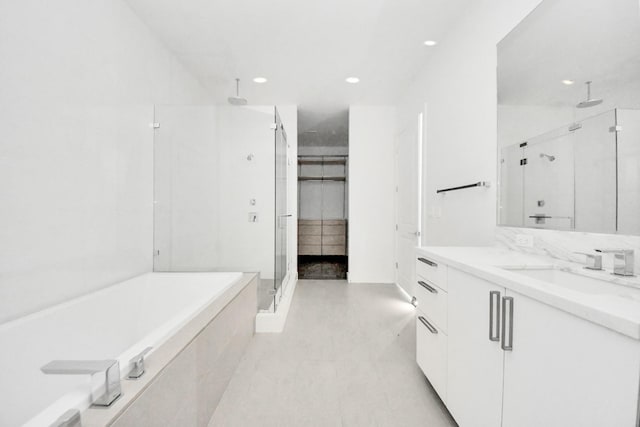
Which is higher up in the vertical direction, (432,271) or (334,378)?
(432,271)

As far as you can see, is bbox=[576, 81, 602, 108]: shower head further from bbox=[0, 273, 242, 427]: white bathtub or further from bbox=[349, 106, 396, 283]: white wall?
bbox=[349, 106, 396, 283]: white wall

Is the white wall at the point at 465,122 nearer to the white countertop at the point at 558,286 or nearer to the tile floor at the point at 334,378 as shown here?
the white countertop at the point at 558,286

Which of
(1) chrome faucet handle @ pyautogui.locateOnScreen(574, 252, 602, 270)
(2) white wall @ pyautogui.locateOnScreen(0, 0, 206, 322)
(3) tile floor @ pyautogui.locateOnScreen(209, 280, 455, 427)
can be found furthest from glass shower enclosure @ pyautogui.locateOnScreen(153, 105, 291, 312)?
(1) chrome faucet handle @ pyautogui.locateOnScreen(574, 252, 602, 270)

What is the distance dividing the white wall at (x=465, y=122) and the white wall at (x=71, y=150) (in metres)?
2.47

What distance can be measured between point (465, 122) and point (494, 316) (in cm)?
162

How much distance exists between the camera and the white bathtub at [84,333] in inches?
45.7

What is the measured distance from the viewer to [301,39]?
8.80 feet

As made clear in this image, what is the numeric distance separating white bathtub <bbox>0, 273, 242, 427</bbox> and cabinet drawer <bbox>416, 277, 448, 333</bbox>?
4.03ft

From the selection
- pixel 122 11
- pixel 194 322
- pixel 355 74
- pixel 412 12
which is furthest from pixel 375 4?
pixel 194 322

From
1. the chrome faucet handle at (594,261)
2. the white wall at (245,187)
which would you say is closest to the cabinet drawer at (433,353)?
the chrome faucet handle at (594,261)

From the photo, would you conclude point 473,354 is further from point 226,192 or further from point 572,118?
point 226,192

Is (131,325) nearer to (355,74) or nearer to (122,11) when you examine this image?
(122,11)

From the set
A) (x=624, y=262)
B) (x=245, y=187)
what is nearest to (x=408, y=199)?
(x=245, y=187)

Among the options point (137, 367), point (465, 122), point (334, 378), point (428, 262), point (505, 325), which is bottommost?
point (334, 378)
